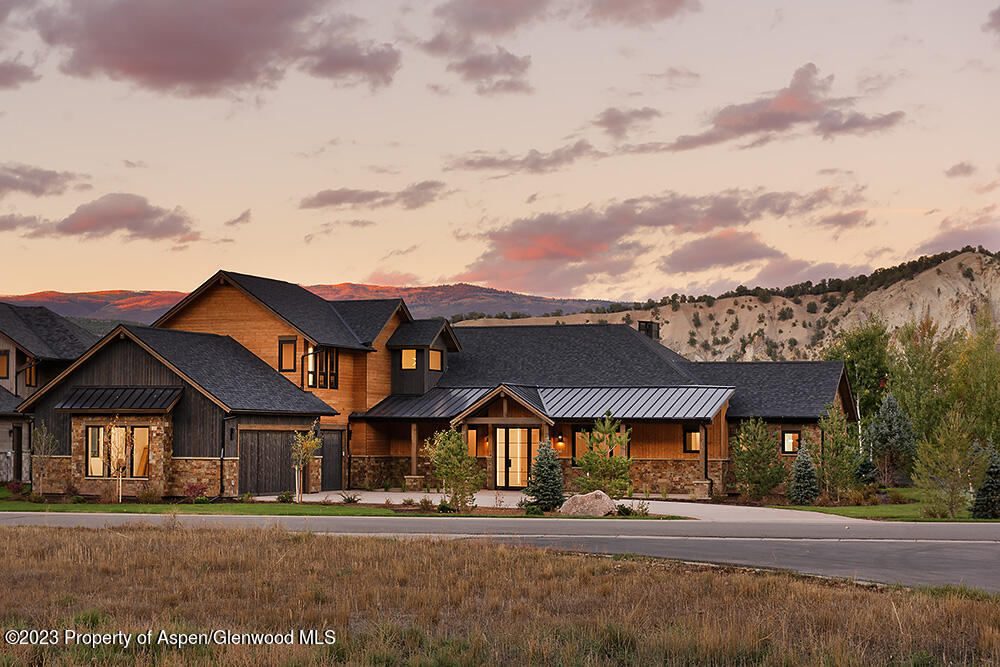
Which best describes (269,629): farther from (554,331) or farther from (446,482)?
(554,331)

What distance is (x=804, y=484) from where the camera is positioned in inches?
1576

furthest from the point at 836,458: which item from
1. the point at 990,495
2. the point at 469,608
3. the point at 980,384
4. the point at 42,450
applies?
the point at 42,450

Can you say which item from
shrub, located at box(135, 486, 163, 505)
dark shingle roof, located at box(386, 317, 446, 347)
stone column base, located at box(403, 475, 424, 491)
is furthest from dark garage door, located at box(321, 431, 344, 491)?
shrub, located at box(135, 486, 163, 505)

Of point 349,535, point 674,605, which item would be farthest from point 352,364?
point 674,605

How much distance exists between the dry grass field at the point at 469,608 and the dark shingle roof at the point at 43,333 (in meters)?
35.9

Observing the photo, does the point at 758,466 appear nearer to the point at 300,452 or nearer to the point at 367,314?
the point at 300,452

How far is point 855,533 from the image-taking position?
27016mm

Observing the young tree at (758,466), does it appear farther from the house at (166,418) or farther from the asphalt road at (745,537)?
the house at (166,418)

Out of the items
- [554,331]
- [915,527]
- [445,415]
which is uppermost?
[554,331]

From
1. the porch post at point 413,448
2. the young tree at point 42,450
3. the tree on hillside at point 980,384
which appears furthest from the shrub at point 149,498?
the tree on hillside at point 980,384

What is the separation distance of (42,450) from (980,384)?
41.2 meters

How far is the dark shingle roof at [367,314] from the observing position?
163ft

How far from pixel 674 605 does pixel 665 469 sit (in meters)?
29.7

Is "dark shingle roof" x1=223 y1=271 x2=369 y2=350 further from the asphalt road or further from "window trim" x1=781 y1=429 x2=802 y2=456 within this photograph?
"window trim" x1=781 y1=429 x2=802 y2=456
